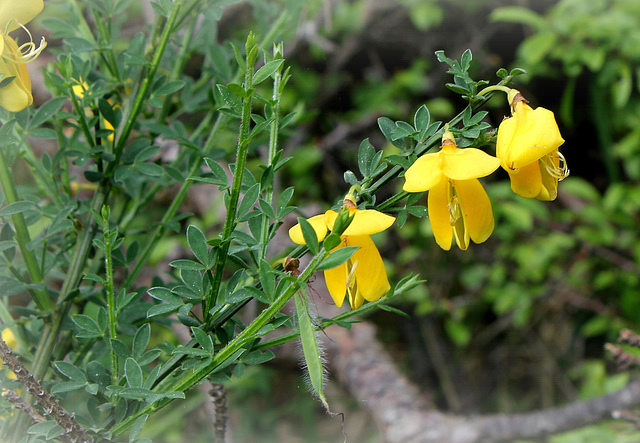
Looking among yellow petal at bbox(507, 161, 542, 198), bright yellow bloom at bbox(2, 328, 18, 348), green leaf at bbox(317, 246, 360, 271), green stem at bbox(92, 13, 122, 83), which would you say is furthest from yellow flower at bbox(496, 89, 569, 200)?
bright yellow bloom at bbox(2, 328, 18, 348)

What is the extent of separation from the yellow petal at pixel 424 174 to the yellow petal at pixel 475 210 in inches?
1.1

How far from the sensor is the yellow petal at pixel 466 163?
12.8 inches

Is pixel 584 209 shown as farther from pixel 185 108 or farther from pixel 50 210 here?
pixel 50 210

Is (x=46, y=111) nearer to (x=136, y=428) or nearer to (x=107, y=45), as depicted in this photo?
(x=107, y=45)

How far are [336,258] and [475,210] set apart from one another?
4.7 inches

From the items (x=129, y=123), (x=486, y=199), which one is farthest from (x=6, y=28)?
(x=486, y=199)

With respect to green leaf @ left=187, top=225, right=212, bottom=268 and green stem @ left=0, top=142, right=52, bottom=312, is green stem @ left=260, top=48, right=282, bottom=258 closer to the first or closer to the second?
green leaf @ left=187, top=225, right=212, bottom=268

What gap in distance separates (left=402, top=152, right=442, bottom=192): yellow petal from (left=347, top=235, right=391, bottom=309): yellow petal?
0.05m

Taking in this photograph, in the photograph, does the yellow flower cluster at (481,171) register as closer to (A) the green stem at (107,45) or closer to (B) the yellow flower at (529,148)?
(B) the yellow flower at (529,148)

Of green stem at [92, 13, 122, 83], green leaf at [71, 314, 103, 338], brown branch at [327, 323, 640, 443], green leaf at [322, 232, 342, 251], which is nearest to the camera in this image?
green leaf at [322, 232, 342, 251]

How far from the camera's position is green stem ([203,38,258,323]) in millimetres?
308

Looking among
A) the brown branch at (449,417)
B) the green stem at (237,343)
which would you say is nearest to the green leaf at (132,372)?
the green stem at (237,343)

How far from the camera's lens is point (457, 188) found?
356mm

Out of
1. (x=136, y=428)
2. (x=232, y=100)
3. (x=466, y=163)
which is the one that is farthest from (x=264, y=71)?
(x=136, y=428)
